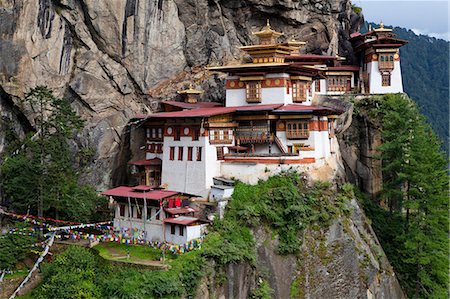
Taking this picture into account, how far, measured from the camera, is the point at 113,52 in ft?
134

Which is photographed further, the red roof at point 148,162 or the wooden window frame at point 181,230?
the red roof at point 148,162

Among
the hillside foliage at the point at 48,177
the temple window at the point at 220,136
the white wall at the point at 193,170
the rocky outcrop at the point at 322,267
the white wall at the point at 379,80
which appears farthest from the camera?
the white wall at the point at 379,80

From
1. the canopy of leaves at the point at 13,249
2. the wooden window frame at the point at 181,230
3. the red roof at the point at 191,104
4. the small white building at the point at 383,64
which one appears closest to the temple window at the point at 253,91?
the red roof at the point at 191,104

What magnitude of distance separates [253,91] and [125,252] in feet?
50.7

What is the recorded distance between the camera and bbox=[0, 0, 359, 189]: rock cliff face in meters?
36.7

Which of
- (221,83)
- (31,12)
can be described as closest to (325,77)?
(221,83)

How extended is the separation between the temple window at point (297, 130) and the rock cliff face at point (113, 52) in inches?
356

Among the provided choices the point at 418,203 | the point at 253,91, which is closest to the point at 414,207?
the point at 418,203

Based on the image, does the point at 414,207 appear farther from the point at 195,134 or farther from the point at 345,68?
the point at 345,68

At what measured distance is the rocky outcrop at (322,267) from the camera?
31.2 m

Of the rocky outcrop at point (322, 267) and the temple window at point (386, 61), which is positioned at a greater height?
the temple window at point (386, 61)

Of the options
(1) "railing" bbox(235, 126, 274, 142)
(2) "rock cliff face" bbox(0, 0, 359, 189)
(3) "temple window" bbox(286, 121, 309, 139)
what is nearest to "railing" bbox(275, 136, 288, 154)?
(1) "railing" bbox(235, 126, 274, 142)

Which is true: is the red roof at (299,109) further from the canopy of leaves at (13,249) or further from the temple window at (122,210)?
the canopy of leaves at (13,249)

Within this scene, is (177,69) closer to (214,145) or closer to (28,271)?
(214,145)
